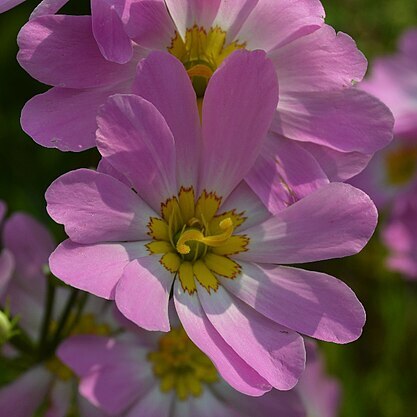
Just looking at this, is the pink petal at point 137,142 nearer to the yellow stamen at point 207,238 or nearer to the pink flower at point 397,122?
the yellow stamen at point 207,238

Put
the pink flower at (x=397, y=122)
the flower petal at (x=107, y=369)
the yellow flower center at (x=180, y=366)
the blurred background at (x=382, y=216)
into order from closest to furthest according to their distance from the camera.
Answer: the flower petal at (x=107, y=369)
the yellow flower center at (x=180, y=366)
the pink flower at (x=397, y=122)
the blurred background at (x=382, y=216)

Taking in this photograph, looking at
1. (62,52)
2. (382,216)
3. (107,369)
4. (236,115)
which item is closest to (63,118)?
(62,52)

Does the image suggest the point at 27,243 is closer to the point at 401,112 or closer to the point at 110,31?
the point at 110,31

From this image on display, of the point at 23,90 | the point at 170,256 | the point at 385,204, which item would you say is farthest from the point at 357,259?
the point at 170,256

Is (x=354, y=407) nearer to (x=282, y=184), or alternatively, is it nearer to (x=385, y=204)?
(x=385, y=204)

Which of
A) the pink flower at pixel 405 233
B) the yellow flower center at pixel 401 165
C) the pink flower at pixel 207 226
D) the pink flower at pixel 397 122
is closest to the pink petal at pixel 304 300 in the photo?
the pink flower at pixel 207 226

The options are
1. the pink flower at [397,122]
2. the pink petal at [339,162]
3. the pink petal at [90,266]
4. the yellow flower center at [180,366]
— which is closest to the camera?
the pink petal at [90,266]

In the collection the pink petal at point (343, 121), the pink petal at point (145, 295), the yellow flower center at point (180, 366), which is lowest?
the yellow flower center at point (180, 366)
